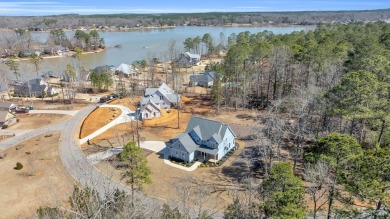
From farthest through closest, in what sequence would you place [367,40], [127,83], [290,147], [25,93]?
[127,83] → [25,93] → [367,40] → [290,147]

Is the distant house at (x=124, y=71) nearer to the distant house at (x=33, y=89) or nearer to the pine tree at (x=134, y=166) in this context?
the distant house at (x=33, y=89)

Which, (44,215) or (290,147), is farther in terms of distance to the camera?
(290,147)

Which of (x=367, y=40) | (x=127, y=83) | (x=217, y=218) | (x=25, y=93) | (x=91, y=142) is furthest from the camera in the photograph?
(x=127, y=83)

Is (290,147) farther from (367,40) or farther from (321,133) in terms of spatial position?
(367,40)

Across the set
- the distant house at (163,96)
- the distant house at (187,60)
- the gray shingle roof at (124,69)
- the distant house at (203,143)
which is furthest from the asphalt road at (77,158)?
the distant house at (187,60)

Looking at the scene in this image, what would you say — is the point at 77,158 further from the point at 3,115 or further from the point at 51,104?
the point at 51,104

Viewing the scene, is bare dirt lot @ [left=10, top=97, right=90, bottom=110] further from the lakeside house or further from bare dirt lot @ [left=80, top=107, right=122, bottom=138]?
the lakeside house

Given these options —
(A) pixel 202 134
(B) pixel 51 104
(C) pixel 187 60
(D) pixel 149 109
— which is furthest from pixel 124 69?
(A) pixel 202 134

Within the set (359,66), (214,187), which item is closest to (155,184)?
(214,187)
